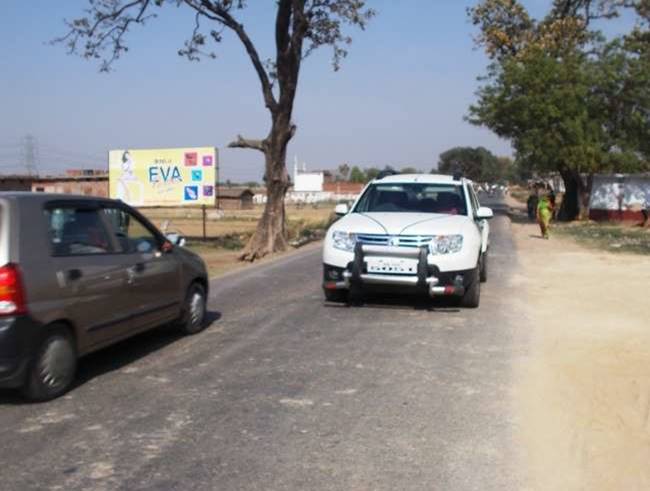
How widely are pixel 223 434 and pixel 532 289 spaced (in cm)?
809

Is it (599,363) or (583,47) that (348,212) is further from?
(583,47)

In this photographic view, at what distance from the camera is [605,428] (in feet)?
16.8

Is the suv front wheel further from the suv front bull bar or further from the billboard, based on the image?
the billboard

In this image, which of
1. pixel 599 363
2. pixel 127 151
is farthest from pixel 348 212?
pixel 127 151

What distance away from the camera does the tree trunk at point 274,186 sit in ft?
66.9

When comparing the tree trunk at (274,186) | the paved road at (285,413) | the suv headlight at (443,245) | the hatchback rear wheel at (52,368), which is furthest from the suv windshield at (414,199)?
the tree trunk at (274,186)

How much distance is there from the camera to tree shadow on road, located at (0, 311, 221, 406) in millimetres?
6023

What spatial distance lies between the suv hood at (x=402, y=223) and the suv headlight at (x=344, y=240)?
0.06 m

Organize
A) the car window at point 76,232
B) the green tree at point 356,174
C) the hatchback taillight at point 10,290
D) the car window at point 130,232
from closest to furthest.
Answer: the hatchback taillight at point 10,290 → the car window at point 76,232 → the car window at point 130,232 → the green tree at point 356,174

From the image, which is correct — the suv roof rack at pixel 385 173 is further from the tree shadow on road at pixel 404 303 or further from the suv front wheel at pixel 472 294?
the suv front wheel at pixel 472 294

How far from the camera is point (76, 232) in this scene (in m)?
6.26

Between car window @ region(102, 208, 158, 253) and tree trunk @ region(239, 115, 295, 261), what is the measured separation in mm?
12438

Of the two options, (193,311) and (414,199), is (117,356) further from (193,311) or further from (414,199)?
(414,199)

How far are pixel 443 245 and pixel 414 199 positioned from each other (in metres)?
1.62
